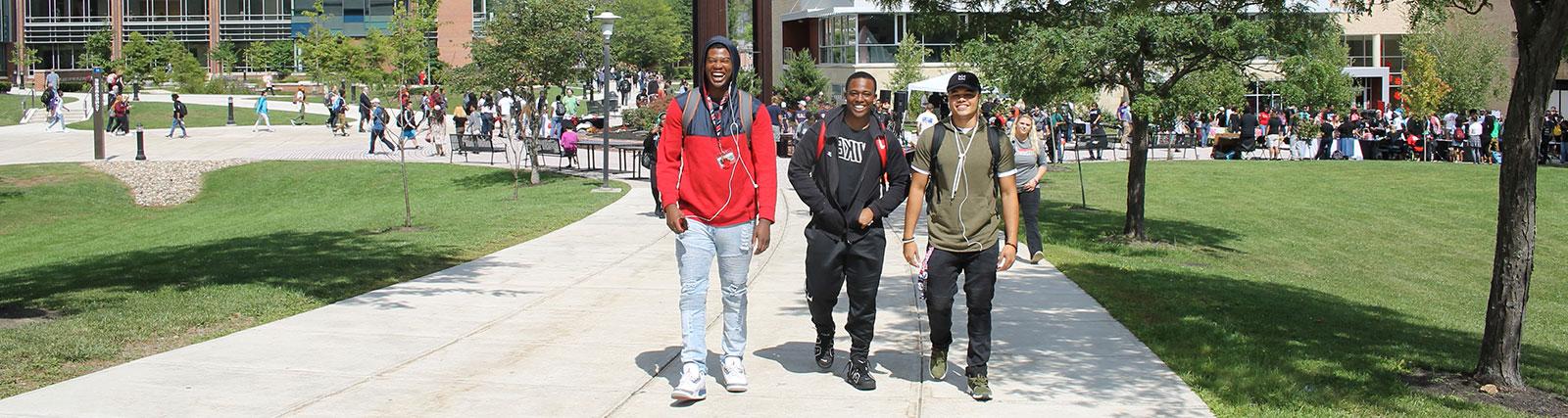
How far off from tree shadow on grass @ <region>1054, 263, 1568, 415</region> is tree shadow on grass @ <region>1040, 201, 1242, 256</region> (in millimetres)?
3069

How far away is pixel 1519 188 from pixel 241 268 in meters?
9.46

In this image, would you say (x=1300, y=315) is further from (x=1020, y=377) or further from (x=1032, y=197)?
(x=1020, y=377)

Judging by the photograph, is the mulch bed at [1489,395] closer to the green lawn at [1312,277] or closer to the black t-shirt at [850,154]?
the green lawn at [1312,277]

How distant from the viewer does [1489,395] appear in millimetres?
7207

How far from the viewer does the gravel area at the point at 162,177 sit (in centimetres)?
2548

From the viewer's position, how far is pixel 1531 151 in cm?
716

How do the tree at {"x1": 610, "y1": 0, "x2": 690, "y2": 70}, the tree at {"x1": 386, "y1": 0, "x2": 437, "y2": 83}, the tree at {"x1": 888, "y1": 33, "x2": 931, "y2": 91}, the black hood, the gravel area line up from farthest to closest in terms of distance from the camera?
the tree at {"x1": 610, "y1": 0, "x2": 690, "y2": 70}, the tree at {"x1": 888, "y1": 33, "x2": 931, "y2": 91}, the gravel area, the tree at {"x1": 386, "y1": 0, "x2": 437, "y2": 83}, the black hood

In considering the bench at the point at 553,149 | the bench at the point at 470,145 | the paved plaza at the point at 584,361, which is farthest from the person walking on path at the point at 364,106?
the paved plaza at the point at 584,361

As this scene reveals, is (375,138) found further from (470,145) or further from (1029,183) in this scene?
(1029,183)

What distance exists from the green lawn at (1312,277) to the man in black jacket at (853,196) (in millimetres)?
1701

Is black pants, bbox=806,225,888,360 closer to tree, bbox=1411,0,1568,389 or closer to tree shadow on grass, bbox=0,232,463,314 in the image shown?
tree, bbox=1411,0,1568,389

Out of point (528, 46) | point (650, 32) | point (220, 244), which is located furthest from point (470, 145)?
point (650, 32)

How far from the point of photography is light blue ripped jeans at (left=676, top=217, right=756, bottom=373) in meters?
6.52

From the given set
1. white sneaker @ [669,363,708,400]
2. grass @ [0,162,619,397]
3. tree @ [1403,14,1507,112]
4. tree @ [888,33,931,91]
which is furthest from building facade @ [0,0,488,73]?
white sneaker @ [669,363,708,400]
